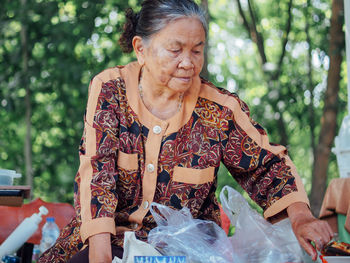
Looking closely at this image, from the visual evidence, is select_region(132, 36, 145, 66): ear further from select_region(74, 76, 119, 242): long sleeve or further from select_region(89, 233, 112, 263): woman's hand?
select_region(89, 233, 112, 263): woman's hand

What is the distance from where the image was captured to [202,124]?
7.18 feet

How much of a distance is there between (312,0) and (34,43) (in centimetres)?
353

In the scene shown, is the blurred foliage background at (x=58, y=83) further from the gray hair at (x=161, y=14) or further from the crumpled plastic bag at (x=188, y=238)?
the crumpled plastic bag at (x=188, y=238)

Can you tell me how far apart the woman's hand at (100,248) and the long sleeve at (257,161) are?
24.4 inches

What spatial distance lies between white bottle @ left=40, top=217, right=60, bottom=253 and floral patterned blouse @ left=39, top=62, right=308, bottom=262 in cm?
83

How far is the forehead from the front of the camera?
6.74 feet

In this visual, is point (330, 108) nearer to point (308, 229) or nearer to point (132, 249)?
point (308, 229)

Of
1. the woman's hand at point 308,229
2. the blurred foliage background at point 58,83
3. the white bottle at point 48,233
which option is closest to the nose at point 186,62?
the woman's hand at point 308,229

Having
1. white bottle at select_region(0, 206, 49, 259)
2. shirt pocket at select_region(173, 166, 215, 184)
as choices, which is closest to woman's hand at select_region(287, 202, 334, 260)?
shirt pocket at select_region(173, 166, 215, 184)

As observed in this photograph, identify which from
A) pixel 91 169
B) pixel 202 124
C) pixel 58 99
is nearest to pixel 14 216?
pixel 91 169

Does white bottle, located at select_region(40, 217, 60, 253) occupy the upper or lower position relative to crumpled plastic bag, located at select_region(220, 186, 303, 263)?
lower

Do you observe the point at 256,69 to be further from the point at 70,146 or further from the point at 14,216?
the point at 14,216

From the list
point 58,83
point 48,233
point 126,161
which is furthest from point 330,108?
point 126,161

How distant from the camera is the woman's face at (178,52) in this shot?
2.06m
